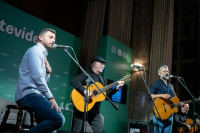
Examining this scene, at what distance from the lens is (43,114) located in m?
2.06

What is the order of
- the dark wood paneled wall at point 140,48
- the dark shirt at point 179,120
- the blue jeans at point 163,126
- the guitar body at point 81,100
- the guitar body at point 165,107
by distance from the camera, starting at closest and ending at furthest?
the guitar body at point 81,100
the blue jeans at point 163,126
the guitar body at point 165,107
the dark shirt at point 179,120
the dark wood paneled wall at point 140,48

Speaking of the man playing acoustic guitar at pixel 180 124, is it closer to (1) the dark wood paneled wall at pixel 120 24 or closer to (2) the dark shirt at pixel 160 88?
(2) the dark shirt at pixel 160 88

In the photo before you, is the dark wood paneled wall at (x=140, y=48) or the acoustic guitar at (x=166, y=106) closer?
the acoustic guitar at (x=166, y=106)

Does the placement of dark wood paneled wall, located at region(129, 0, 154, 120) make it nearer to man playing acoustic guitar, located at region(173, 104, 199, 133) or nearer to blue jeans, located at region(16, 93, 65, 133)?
man playing acoustic guitar, located at region(173, 104, 199, 133)

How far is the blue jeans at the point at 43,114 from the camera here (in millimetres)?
2020

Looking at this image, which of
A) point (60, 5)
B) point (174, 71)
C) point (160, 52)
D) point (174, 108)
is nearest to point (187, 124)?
point (174, 108)

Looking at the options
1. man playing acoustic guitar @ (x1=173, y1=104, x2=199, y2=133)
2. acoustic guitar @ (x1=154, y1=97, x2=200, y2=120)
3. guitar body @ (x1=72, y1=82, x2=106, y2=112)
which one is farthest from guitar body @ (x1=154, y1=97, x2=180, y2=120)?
guitar body @ (x1=72, y1=82, x2=106, y2=112)

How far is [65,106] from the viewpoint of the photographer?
693 centimetres

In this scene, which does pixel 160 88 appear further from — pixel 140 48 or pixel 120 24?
pixel 120 24

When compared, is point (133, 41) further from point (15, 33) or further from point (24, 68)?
point (24, 68)

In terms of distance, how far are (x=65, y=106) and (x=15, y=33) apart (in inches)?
114

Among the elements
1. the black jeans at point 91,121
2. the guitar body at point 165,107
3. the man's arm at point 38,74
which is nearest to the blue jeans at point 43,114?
the man's arm at point 38,74

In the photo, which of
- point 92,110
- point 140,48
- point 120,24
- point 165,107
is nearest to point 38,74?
point 92,110

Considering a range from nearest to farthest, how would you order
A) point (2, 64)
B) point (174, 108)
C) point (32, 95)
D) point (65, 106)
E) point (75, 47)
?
point (32, 95) < point (174, 108) < point (2, 64) < point (65, 106) < point (75, 47)
